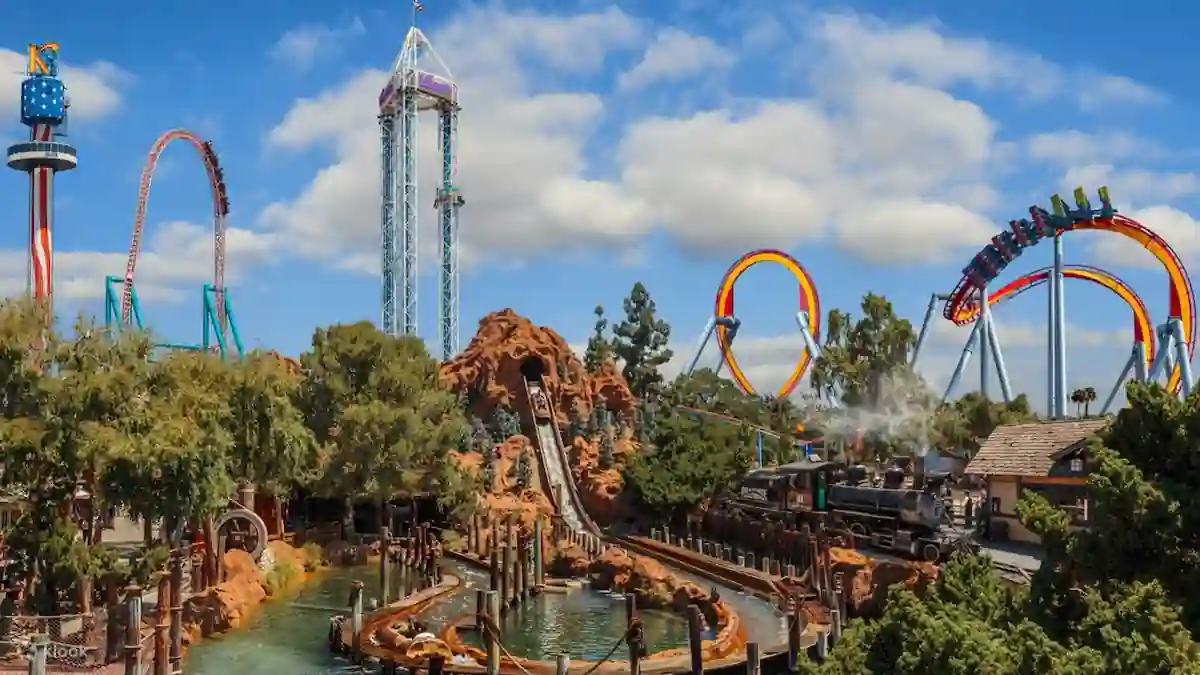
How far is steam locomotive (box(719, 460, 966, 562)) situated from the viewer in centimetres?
3341

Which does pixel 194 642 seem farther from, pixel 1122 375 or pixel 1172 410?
pixel 1122 375

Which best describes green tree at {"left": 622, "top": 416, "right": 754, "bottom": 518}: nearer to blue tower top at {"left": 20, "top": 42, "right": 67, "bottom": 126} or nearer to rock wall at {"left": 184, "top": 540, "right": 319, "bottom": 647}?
rock wall at {"left": 184, "top": 540, "right": 319, "bottom": 647}

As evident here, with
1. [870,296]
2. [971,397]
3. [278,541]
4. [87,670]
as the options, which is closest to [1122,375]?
[971,397]

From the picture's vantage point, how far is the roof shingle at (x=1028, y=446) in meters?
32.8

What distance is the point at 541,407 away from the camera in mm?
56781

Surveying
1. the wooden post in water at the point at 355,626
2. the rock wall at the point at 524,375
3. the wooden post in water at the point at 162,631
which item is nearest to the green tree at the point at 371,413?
the rock wall at the point at 524,375

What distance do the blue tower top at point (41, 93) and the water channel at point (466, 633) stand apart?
31682 mm

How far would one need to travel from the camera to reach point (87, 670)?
1848 centimetres

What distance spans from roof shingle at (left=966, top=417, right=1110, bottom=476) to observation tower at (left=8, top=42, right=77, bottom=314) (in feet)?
145

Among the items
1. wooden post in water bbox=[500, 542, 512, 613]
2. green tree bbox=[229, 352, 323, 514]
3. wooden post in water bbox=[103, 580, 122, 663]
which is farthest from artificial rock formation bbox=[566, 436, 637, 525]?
wooden post in water bbox=[103, 580, 122, 663]

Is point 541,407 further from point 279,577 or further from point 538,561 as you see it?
point 279,577

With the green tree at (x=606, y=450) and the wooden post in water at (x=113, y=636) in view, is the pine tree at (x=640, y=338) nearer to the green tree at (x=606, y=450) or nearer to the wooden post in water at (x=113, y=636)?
the green tree at (x=606, y=450)

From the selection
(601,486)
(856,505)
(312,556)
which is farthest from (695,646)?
(601,486)

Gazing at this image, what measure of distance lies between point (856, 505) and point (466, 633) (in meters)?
16.7
